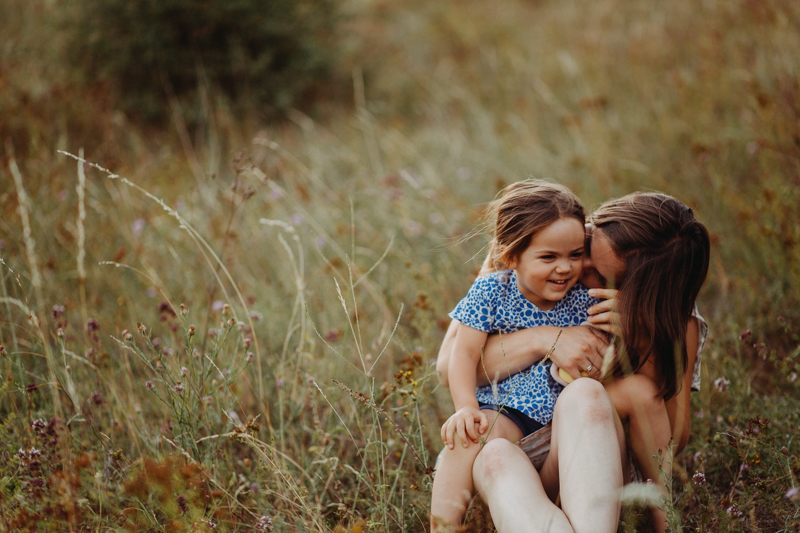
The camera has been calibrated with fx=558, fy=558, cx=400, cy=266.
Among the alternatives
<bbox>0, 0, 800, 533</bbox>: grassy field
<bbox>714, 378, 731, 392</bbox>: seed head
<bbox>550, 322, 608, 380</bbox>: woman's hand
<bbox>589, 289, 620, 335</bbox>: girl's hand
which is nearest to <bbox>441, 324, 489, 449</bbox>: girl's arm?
<bbox>0, 0, 800, 533</bbox>: grassy field

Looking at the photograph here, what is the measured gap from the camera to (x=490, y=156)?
435 cm

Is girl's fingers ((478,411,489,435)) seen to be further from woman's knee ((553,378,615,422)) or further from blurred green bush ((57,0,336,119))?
blurred green bush ((57,0,336,119))

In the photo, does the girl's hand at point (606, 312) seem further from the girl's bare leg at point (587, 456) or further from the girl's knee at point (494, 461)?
the girl's knee at point (494, 461)

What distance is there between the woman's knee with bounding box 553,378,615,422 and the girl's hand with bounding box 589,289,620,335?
0.20 m

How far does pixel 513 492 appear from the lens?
4.79ft

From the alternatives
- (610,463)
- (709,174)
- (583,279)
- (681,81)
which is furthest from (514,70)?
(610,463)

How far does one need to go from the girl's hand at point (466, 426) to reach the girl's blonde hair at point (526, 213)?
0.51 metres

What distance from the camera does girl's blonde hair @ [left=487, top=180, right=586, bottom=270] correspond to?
5.63 feet

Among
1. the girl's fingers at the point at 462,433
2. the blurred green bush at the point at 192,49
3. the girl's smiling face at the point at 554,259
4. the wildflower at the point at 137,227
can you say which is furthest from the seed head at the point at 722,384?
the blurred green bush at the point at 192,49

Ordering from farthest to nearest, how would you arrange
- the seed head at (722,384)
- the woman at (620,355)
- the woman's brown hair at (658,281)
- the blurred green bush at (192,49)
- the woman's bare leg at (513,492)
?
the blurred green bush at (192,49)
the seed head at (722,384)
the woman's brown hair at (658,281)
the woman at (620,355)
the woman's bare leg at (513,492)

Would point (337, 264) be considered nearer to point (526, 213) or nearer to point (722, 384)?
point (526, 213)

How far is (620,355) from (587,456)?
0.34 meters

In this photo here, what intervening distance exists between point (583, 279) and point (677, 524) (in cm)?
78

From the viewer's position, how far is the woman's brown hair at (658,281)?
168 cm
